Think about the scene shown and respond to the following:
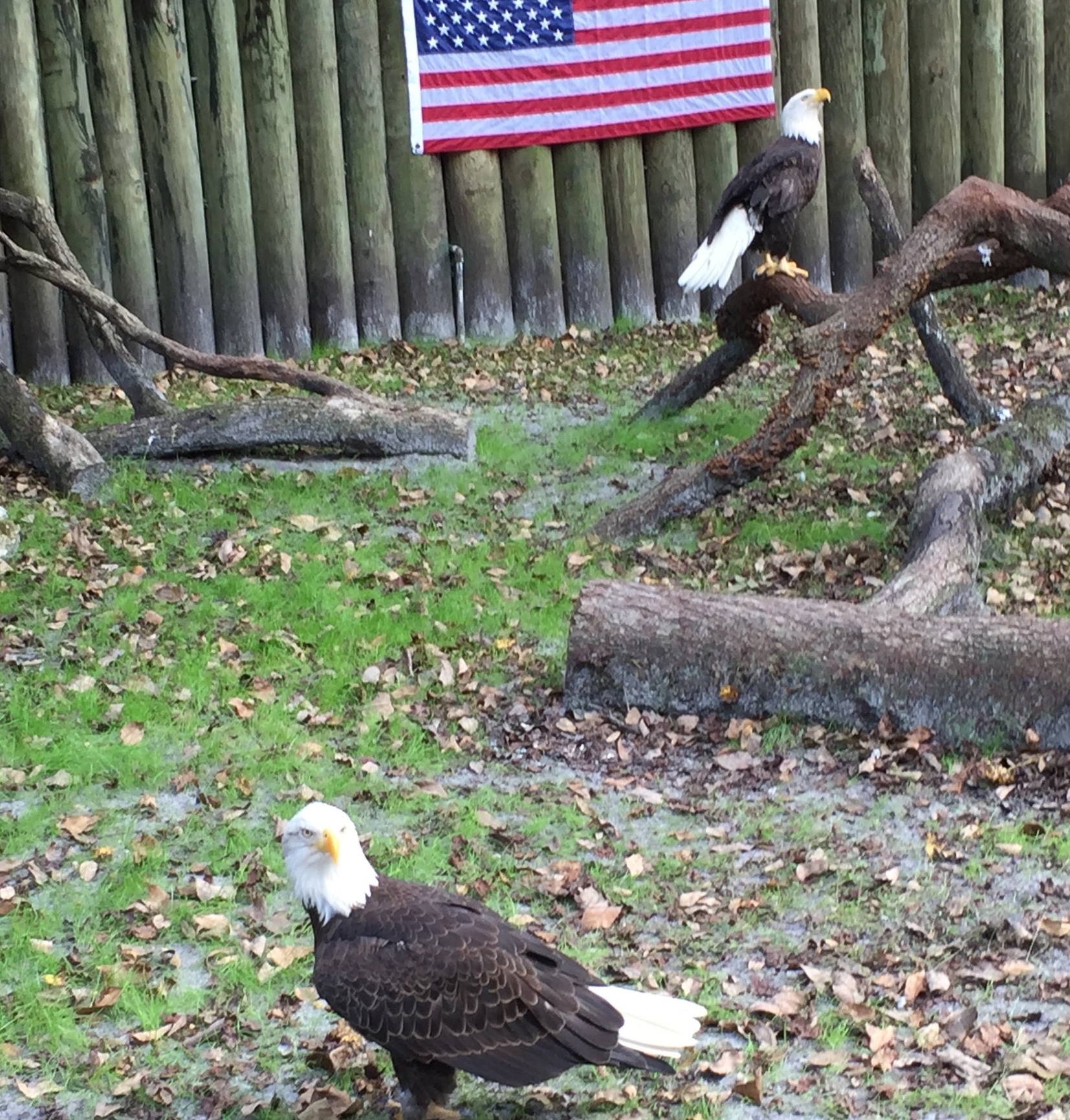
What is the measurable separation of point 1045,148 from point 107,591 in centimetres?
776

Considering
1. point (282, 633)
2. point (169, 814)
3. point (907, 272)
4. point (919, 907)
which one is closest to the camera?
point (919, 907)

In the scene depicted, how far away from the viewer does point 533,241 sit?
10.7 meters

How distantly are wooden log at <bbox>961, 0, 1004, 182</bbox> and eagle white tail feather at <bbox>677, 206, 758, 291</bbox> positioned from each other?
3.47 meters

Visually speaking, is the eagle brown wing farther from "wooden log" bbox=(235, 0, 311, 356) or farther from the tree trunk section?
"wooden log" bbox=(235, 0, 311, 356)

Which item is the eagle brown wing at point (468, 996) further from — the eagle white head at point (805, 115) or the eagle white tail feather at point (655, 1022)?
the eagle white head at point (805, 115)

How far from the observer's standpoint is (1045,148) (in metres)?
11.1

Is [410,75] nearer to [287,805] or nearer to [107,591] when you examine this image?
[107,591]

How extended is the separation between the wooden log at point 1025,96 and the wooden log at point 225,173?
217 inches

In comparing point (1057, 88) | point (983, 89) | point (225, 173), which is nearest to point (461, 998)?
point (225, 173)

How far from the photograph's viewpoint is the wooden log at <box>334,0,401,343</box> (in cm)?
1030

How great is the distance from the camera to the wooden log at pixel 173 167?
9.83 meters

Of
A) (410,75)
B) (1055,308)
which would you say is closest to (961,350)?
(1055,308)

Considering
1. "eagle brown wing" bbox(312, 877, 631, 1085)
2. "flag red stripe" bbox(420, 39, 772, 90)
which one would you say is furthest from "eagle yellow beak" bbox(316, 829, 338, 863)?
"flag red stripe" bbox(420, 39, 772, 90)

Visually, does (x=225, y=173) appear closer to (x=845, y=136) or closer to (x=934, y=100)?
(x=845, y=136)
